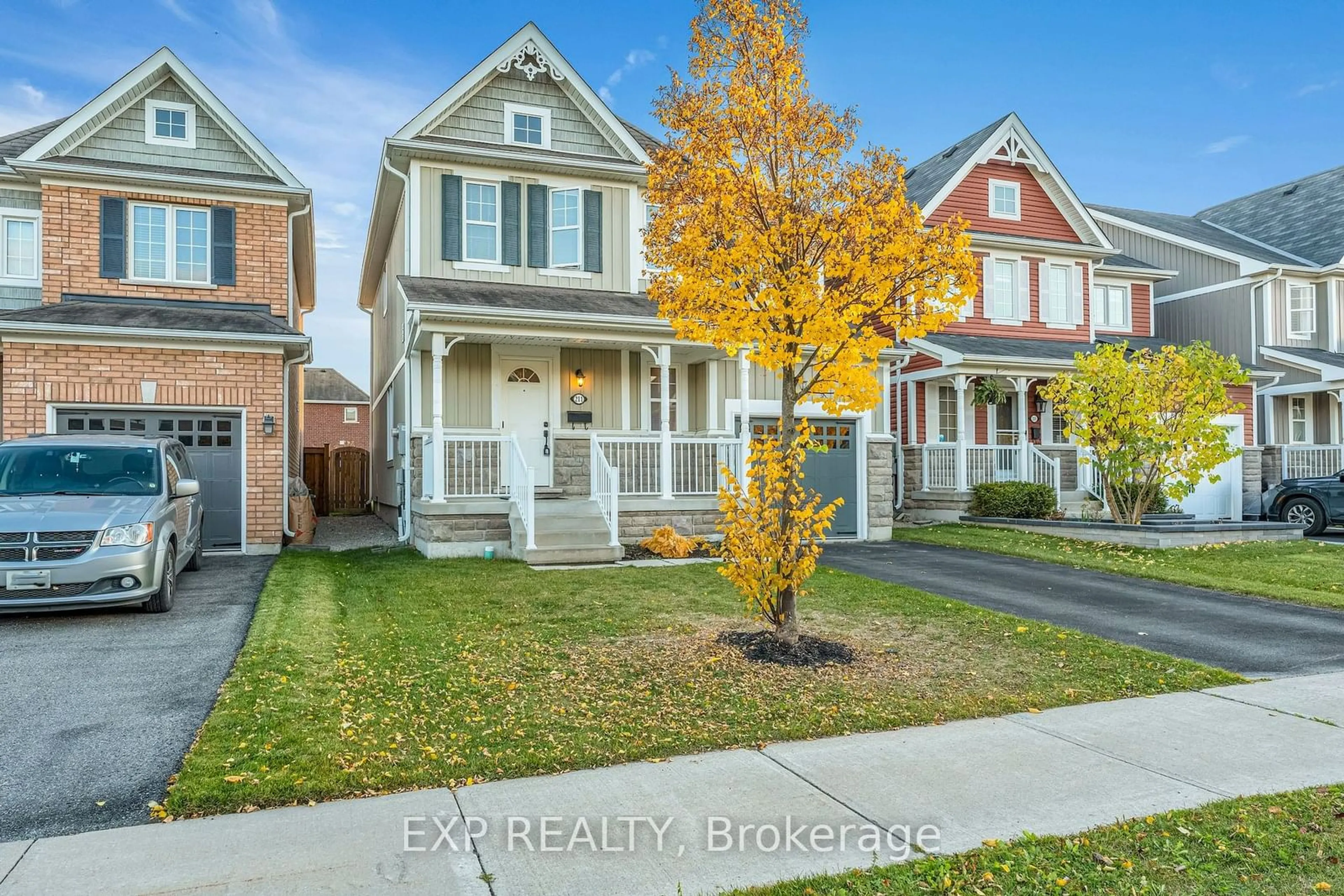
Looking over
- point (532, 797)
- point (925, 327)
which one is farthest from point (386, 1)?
point (532, 797)

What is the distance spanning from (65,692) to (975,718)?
19.8ft

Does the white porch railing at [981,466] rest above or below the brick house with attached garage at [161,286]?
below

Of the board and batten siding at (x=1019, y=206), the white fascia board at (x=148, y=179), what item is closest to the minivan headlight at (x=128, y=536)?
the white fascia board at (x=148, y=179)

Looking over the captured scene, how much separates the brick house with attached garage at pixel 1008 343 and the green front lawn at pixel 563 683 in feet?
36.0

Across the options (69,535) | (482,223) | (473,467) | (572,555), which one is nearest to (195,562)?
(69,535)

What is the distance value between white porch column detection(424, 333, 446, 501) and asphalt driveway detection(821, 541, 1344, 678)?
232 inches

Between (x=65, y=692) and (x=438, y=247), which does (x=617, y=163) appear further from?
(x=65, y=692)

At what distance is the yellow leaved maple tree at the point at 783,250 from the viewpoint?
6629 mm

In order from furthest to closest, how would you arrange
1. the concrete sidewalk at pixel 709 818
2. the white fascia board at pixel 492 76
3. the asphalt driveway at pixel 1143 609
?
1. the white fascia board at pixel 492 76
2. the asphalt driveway at pixel 1143 609
3. the concrete sidewalk at pixel 709 818

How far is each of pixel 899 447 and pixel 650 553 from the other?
9712 mm

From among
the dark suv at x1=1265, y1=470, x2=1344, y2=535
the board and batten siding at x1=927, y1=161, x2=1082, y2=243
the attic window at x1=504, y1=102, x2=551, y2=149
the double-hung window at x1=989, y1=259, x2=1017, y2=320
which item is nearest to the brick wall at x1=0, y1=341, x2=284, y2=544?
the attic window at x1=504, y1=102, x2=551, y2=149

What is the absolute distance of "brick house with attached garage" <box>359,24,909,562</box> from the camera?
42.5ft

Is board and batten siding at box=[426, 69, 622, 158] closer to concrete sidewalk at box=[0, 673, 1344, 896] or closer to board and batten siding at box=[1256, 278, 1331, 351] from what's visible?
concrete sidewalk at box=[0, 673, 1344, 896]

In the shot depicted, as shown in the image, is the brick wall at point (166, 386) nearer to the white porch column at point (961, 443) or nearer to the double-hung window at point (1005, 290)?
the white porch column at point (961, 443)
